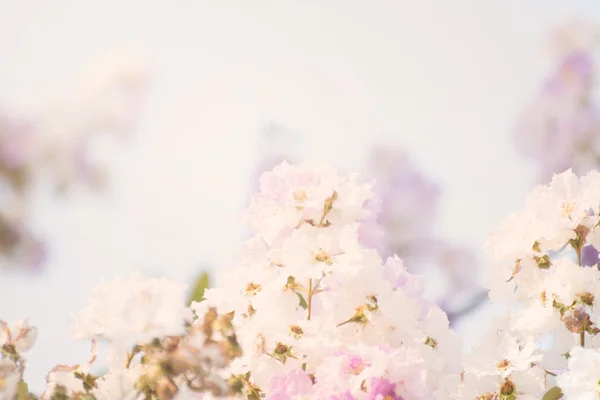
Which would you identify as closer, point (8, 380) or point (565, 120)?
point (8, 380)

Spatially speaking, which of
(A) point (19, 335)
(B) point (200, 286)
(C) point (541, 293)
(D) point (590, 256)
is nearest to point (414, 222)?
(D) point (590, 256)

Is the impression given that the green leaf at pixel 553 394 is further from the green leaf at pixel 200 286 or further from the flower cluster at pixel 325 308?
the green leaf at pixel 200 286

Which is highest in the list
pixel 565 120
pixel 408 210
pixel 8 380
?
pixel 565 120

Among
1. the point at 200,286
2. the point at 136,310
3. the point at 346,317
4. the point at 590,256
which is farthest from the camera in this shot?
the point at 590,256

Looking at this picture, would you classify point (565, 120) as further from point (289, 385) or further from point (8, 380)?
point (8, 380)

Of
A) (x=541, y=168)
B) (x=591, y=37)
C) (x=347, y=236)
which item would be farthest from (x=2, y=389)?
(x=591, y=37)

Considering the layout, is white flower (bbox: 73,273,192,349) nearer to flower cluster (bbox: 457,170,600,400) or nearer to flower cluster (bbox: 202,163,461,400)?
flower cluster (bbox: 202,163,461,400)

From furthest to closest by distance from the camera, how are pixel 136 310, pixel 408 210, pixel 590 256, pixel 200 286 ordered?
pixel 408 210 → pixel 590 256 → pixel 200 286 → pixel 136 310

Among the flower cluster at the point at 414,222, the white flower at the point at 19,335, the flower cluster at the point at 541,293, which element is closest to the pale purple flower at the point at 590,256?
the flower cluster at the point at 414,222

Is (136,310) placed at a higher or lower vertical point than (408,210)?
lower
